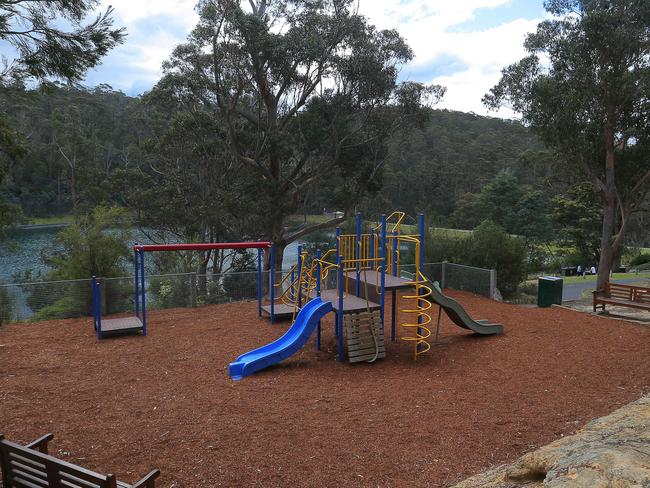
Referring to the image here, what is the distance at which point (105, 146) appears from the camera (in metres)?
46.2

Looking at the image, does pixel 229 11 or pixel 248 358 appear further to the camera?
pixel 229 11

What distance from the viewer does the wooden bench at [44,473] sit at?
3.46 m

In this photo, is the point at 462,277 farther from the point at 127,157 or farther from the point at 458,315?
the point at 127,157

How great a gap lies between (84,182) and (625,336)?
124ft

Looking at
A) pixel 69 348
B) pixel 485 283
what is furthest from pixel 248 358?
pixel 485 283

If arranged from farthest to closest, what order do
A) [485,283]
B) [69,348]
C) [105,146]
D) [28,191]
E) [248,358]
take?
[28,191] < [105,146] < [485,283] < [69,348] < [248,358]

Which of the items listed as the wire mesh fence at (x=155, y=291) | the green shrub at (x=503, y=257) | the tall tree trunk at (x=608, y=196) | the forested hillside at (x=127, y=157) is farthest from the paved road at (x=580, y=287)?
the forested hillside at (x=127, y=157)

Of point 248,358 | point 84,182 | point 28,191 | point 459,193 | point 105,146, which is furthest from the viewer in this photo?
point 459,193

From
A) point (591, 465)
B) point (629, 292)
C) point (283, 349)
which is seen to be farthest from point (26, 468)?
point (629, 292)

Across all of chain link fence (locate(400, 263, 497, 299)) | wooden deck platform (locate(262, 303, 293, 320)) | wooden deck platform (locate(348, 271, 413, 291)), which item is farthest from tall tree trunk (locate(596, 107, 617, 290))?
wooden deck platform (locate(262, 303, 293, 320))

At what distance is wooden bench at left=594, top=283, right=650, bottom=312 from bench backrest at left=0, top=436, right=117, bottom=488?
12.6 meters

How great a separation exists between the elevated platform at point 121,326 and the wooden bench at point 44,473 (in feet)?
21.9

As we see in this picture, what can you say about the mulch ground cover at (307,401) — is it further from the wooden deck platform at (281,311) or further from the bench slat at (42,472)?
the bench slat at (42,472)

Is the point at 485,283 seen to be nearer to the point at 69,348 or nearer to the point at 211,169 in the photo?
the point at 69,348
